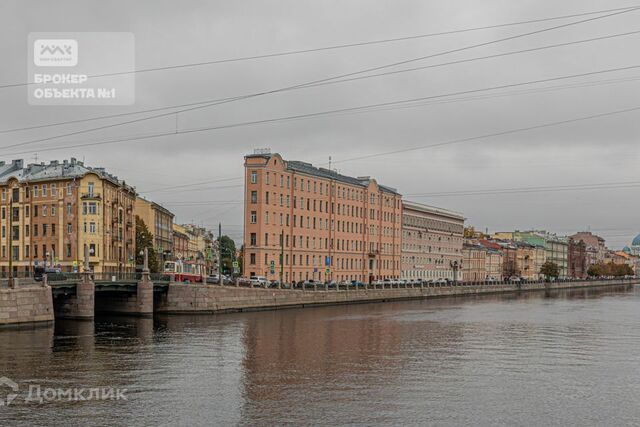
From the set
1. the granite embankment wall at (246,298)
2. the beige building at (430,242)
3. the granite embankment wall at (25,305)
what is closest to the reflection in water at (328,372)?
→ the granite embankment wall at (25,305)

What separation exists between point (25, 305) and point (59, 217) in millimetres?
33878

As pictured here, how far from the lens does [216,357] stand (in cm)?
4206

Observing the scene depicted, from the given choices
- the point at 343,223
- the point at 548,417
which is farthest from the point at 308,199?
the point at 548,417

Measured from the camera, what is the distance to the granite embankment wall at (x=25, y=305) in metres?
54.6

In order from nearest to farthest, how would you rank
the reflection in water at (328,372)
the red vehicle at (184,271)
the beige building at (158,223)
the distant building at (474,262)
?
the reflection in water at (328,372) < the red vehicle at (184,271) < the beige building at (158,223) < the distant building at (474,262)

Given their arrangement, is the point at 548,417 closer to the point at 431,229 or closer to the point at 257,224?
the point at 257,224

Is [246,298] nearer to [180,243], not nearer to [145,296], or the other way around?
[145,296]

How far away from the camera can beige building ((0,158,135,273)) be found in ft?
290

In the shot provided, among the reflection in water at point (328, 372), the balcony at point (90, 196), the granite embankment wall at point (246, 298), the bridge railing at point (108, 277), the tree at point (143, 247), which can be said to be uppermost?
the balcony at point (90, 196)

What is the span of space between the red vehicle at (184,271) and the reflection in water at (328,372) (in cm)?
1546

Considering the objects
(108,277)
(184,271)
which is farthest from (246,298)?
(108,277)

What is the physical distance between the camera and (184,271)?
8844 centimetres

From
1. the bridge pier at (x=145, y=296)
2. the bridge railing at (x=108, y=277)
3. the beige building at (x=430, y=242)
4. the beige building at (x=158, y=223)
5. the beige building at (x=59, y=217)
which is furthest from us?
the beige building at (x=430, y=242)

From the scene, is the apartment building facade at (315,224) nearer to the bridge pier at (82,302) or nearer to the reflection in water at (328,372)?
the bridge pier at (82,302)
